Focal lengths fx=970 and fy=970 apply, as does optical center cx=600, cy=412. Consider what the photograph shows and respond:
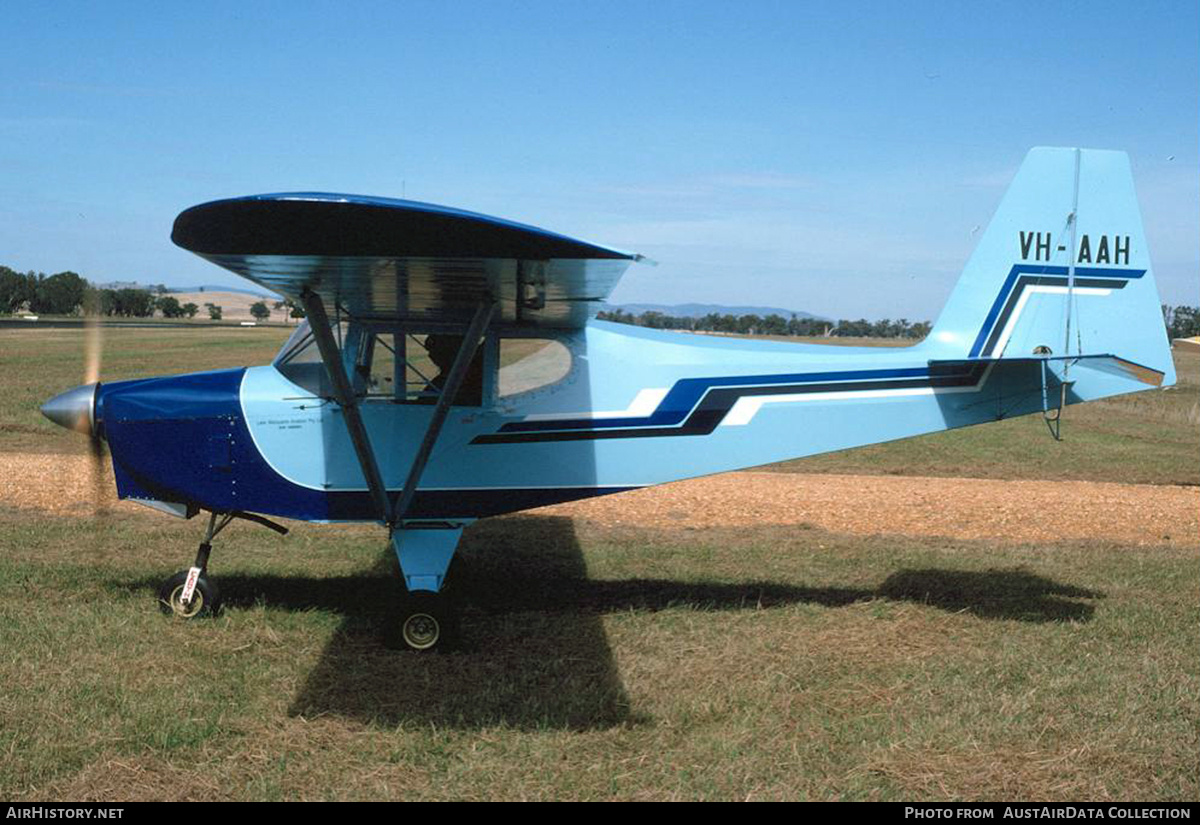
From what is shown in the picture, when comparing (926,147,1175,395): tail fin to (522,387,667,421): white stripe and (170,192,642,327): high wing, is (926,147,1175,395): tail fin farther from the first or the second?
(170,192,642,327): high wing

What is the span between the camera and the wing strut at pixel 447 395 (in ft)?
18.6

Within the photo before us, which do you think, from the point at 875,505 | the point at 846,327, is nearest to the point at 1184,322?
the point at 846,327

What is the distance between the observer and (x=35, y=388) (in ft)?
Result: 76.3

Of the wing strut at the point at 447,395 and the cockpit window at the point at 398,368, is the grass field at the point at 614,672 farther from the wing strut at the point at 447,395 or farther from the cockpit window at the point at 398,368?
the cockpit window at the point at 398,368

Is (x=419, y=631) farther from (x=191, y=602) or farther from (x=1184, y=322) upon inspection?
(x=1184, y=322)

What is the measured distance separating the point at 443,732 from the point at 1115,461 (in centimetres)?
1441

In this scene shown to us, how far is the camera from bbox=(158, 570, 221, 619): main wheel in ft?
21.5

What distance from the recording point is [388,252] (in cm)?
449

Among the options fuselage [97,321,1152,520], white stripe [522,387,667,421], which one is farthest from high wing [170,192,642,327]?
white stripe [522,387,667,421]

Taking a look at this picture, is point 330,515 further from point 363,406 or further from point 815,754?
point 815,754

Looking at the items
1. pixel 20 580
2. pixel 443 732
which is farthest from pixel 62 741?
pixel 20 580

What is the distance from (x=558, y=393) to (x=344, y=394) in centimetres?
163

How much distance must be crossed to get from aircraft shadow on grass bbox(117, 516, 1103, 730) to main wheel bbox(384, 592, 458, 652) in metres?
0.10

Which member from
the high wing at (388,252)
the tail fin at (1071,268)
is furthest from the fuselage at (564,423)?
the high wing at (388,252)
